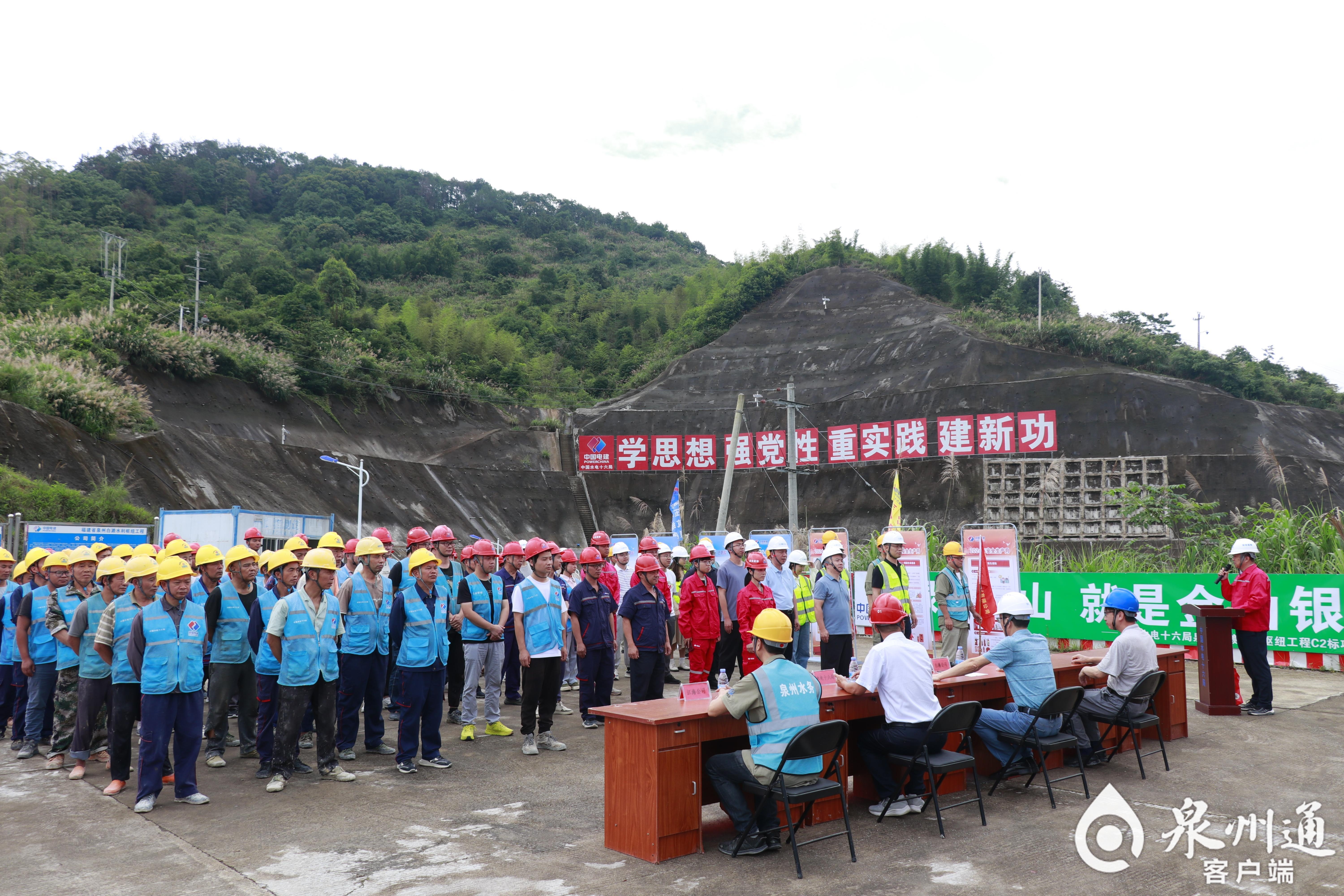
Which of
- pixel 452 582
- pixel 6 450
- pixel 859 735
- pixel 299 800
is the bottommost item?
pixel 299 800

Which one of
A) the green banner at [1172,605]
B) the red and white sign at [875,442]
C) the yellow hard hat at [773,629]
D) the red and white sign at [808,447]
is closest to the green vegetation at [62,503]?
the yellow hard hat at [773,629]

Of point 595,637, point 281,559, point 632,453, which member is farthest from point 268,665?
point 632,453

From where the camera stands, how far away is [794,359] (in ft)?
174

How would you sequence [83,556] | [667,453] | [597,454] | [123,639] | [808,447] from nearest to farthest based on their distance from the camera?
[123,639] → [83,556] → [808,447] → [667,453] → [597,454]

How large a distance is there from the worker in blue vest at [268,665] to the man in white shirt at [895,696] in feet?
14.9

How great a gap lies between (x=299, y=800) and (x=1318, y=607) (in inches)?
520

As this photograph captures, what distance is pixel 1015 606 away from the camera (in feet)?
21.6

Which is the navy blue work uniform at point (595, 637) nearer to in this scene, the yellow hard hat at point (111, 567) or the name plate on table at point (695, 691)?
the name plate on table at point (695, 691)

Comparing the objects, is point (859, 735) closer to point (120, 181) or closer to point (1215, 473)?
point (1215, 473)

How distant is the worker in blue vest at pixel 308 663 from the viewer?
6.93m

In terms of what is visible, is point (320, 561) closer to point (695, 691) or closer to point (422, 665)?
point (422, 665)

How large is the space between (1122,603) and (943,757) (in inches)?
108

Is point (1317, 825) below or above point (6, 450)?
below

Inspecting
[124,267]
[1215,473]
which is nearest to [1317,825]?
[1215,473]
